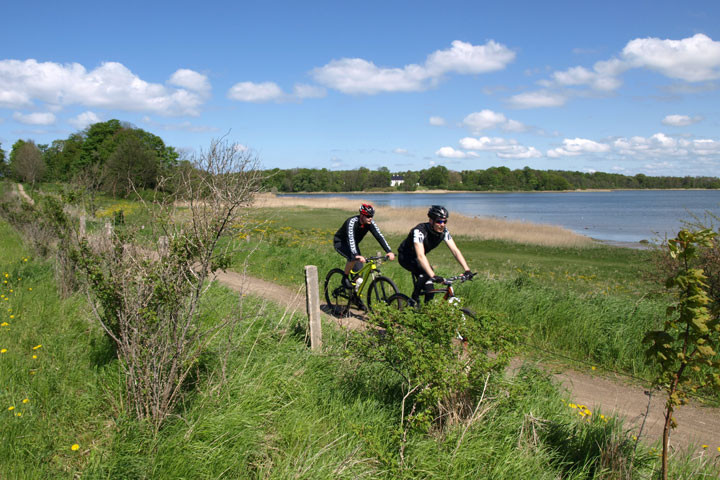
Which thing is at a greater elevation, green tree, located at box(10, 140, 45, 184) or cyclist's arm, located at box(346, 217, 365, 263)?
green tree, located at box(10, 140, 45, 184)

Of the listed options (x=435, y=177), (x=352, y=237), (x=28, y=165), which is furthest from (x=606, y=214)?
(x=435, y=177)

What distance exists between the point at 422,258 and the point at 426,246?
0.39 metres

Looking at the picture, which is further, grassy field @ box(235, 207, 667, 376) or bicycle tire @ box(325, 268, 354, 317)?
bicycle tire @ box(325, 268, 354, 317)

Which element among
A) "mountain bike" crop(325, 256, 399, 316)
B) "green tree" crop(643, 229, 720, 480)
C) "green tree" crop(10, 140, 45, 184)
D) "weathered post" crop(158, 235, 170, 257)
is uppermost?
"green tree" crop(10, 140, 45, 184)

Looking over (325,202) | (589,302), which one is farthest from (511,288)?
(325,202)

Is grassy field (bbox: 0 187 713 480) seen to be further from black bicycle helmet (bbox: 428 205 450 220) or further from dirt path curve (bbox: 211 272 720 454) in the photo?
black bicycle helmet (bbox: 428 205 450 220)

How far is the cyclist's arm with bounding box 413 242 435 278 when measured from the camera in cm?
595

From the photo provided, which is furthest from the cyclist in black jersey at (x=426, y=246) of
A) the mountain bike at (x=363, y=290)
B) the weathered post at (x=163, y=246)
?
the weathered post at (x=163, y=246)

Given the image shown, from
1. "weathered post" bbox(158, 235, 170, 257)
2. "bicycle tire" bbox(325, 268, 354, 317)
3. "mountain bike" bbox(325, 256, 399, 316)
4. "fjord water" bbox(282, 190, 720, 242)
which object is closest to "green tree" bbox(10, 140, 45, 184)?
"bicycle tire" bbox(325, 268, 354, 317)

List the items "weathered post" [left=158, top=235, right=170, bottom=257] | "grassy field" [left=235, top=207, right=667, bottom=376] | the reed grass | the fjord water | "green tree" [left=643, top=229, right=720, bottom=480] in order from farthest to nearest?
the fjord water < the reed grass < "grassy field" [left=235, top=207, right=667, bottom=376] < "weathered post" [left=158, top=235, right=170, bottom=257] < "green tree" [left=643, top=229, right=720, bottom=480]

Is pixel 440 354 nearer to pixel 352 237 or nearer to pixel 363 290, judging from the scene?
pixel 352 237

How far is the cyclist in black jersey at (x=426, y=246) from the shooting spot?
6012 mm

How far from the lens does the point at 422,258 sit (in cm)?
601

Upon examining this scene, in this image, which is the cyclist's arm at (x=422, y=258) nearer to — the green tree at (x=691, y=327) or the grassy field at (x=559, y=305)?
the grassy field at (x=559, y=305)
